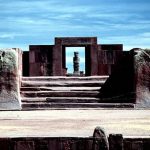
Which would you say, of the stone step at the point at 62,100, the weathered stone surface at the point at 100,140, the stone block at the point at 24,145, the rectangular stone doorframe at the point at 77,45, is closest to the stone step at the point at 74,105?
the stone step at the point at 62,100

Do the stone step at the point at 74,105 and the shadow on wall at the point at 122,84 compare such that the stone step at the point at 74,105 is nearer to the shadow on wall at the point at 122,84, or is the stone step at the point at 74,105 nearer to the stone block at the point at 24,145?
the shadow on wall at the point at 122,84

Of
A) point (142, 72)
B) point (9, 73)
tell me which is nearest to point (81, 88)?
point (142, 72)

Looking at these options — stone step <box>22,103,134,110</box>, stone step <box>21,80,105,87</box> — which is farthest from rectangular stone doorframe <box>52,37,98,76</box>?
stone step <box>22,103,134,110</box>

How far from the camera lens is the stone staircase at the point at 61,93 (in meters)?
13.0

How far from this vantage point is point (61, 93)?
13914mm

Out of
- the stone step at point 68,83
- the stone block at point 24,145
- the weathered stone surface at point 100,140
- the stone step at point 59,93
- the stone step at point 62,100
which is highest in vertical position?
the stone step at point 68,83

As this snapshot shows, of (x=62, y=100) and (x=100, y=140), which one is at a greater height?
(x=62, y=100)

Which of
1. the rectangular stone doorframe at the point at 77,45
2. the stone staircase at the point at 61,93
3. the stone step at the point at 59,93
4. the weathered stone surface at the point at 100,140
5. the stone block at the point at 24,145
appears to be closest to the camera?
the weathered stone surface at the point at 100,140

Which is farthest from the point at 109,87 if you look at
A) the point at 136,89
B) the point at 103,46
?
the point at 103,46

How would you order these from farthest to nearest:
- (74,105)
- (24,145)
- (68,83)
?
(68,83) < (74,105) < (24,145)

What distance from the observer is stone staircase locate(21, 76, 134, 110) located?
13.0 metres

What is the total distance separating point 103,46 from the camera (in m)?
22.2

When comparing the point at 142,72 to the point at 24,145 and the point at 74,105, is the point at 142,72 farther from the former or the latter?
the point at 24,145

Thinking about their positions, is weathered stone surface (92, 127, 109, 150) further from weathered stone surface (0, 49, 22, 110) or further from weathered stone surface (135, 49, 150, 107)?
weathered stone surface (0, 49, 22, 110)
